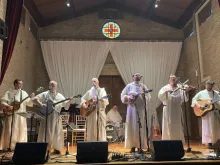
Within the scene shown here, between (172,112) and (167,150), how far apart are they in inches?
85.1

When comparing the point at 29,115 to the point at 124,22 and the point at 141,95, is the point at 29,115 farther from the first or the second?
the point at 124,22

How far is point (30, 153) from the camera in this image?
360cm

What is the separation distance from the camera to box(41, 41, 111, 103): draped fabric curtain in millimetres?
11461

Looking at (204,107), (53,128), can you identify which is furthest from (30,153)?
(204,107)

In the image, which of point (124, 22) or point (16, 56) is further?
point (124, 22)

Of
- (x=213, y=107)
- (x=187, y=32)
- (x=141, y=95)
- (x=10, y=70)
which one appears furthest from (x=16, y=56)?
(x=187, y=32)

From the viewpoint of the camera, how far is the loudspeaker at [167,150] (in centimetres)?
368

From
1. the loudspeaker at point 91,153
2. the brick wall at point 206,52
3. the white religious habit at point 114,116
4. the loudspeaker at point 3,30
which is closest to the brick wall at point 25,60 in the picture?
the loudspeaker at point 3,30

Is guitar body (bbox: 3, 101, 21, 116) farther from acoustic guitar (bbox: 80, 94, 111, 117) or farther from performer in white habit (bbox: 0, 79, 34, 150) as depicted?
acoustic guitar (bbox: 80, 94, 111, 117)

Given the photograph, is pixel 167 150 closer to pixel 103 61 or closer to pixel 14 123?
pixel 14 123

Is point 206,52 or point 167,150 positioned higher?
point 206,52

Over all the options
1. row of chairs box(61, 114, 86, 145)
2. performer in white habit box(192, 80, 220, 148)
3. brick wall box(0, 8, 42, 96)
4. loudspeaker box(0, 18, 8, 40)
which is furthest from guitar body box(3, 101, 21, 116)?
performer in white habit box(192, 80, 220, 148)

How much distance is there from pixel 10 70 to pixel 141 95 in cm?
494

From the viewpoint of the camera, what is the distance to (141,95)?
231 inches
